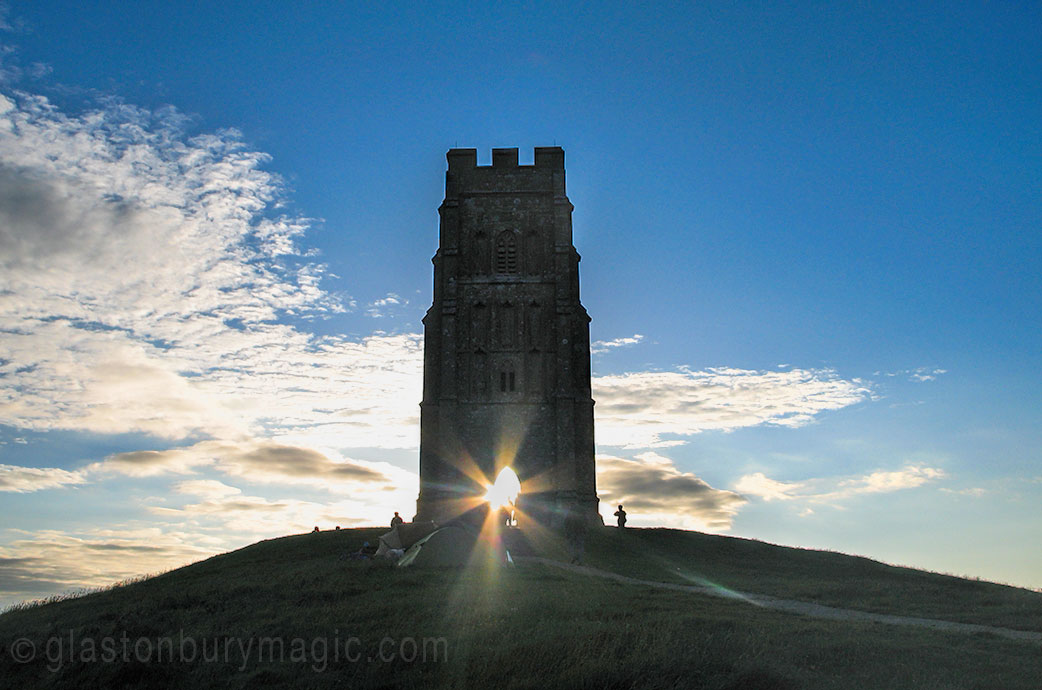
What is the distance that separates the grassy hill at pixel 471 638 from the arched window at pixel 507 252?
844 inches

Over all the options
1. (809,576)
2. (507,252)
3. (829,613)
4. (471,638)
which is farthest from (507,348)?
(471,638)

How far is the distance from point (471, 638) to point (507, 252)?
2992 centimetres

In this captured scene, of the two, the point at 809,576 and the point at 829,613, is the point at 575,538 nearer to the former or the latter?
the point at 809,576

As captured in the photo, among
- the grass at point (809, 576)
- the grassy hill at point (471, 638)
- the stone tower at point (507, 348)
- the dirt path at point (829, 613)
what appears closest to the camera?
the grassy hill at point (471, 638)

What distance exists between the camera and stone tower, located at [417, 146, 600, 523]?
125 feet

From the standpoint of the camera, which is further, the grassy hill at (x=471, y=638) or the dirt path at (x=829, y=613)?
the dirt path at (x=829, y=613)

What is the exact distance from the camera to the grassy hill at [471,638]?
1199cm

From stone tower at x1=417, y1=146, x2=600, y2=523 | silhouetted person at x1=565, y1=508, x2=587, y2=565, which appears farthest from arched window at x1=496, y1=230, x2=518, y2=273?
silhouetted person at x1=565, y1=508, x2=587, y2=565

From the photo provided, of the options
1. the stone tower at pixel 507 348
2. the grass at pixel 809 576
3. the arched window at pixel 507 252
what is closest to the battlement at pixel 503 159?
the stone tower at pixel 507 348

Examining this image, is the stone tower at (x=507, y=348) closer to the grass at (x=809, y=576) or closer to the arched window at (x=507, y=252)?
the arched window at (x=507, y=252)

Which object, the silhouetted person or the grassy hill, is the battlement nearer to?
the silhouetted person

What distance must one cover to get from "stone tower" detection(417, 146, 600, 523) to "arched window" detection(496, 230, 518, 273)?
0.17 ft

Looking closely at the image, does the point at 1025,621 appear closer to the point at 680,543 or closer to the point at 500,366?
the point at 680,543

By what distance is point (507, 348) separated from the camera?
1582 inches
